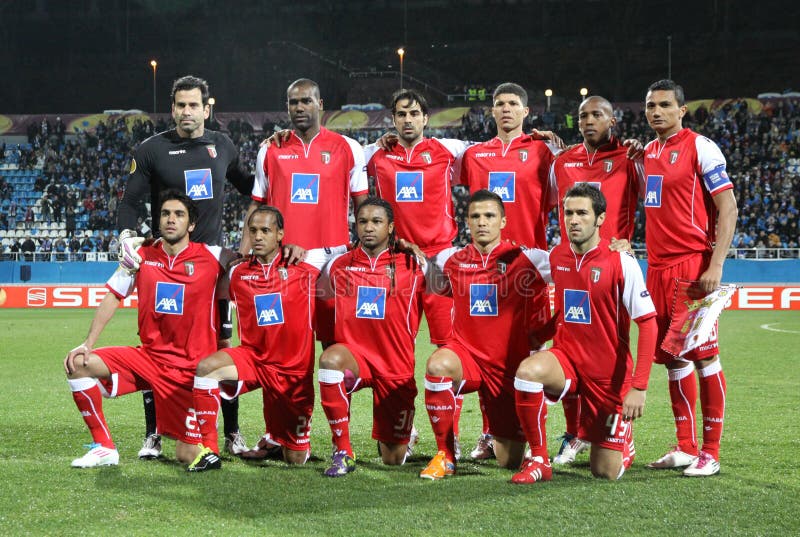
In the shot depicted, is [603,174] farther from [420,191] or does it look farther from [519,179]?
[420,191]

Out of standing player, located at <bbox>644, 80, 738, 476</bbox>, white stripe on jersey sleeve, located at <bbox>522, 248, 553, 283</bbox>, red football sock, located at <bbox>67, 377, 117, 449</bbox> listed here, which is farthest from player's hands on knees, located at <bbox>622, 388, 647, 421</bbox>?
red football sock, located at <bbox>67, 377, 117, 449</bbox>

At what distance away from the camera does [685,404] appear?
536 centimetres

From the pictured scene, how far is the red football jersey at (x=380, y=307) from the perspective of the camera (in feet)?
17.6

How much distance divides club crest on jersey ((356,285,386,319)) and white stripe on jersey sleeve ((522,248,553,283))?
91 centimetres

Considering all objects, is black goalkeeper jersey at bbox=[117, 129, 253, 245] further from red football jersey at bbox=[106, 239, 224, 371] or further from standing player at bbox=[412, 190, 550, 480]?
standing player at bbox=[412, 190, 550, 480]

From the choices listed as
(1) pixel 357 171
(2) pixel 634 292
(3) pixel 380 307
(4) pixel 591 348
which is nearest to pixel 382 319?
(3) pixel 380 307

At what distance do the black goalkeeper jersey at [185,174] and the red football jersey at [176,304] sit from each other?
0.42 m

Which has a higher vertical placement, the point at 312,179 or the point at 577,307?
the point at 312,179

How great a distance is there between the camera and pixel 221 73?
1494 inches

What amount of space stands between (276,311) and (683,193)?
2.53 meters

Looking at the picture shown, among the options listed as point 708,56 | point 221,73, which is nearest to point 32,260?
point 221,73

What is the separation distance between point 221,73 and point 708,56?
20061mm

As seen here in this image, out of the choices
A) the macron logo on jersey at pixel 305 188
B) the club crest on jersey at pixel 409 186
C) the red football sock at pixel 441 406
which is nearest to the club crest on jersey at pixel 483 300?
the red football sock at pixel 441 406

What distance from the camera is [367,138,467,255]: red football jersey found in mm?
5867
